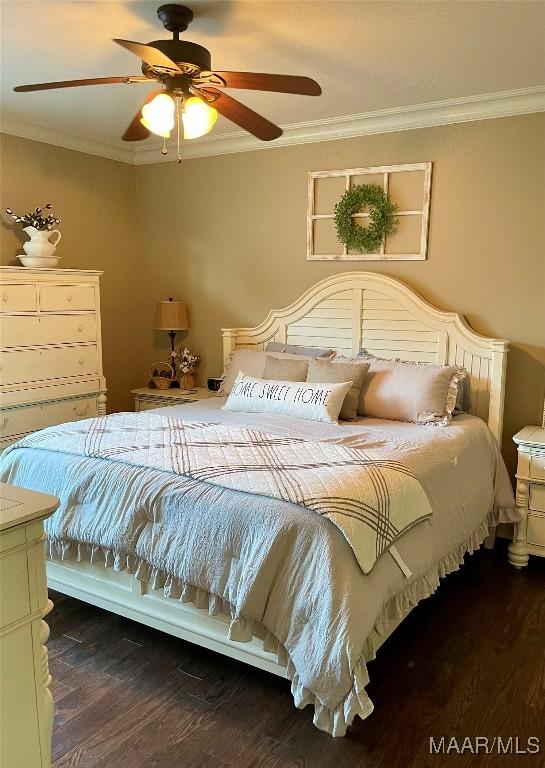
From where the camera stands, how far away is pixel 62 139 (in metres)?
4.41

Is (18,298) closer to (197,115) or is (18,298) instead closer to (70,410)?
(70,410)

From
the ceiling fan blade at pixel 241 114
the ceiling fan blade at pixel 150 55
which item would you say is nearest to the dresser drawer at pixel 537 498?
the ceiling fan blade at pixel 241 114

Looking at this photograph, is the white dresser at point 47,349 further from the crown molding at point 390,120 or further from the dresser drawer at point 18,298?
the crown molding at point 390,120

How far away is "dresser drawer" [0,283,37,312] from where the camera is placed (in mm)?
3732

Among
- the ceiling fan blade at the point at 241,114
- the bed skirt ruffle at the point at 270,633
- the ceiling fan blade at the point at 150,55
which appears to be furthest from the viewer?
the ceiling fan blade at the point at 241,114

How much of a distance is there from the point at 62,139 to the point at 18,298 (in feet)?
4.46

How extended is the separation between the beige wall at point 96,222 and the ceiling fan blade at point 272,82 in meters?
2.34

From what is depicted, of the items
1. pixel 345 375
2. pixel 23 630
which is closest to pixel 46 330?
pixel 345 375

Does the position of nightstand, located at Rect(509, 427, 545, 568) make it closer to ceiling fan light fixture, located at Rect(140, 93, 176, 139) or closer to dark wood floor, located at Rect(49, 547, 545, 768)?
dark wood floor, located at Rect(49, 547, 545, 768)

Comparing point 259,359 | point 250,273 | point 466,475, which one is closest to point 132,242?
point 250,273

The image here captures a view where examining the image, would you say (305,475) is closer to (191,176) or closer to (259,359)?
(259,359)

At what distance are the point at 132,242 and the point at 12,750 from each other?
14.3 ft

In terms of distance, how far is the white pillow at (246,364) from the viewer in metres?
4.04

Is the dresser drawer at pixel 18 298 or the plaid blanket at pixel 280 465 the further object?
the dresser drawer at pixel 18 298
